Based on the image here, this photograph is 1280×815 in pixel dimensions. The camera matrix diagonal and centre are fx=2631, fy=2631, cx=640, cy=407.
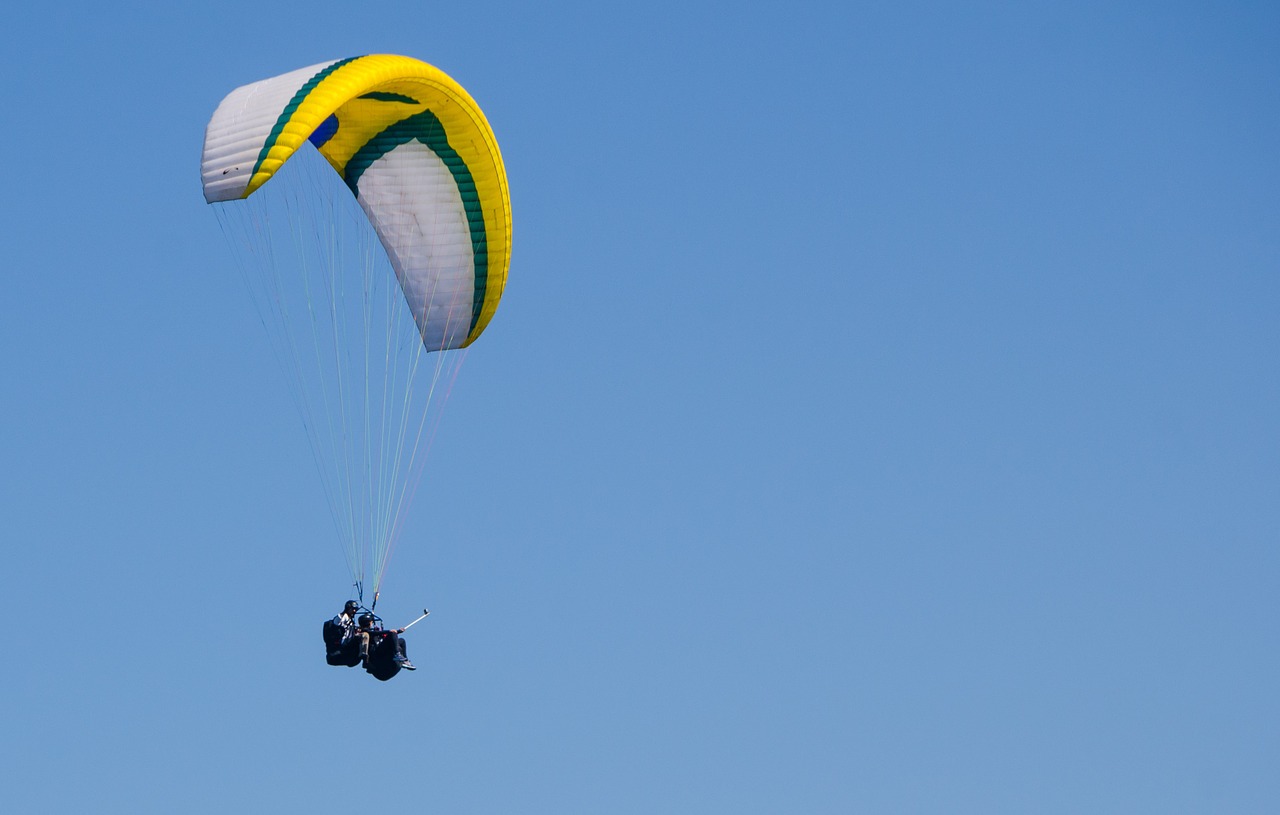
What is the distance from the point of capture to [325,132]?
30219mm

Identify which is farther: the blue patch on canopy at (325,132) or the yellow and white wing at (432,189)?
the blue patch on canopy at (325,132)

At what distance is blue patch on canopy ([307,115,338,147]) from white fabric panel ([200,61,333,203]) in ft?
7.31

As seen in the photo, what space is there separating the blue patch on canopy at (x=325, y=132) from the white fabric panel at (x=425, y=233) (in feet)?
1.97

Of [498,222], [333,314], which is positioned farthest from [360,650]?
[498,222]

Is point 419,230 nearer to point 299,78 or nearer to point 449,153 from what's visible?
point 449,153

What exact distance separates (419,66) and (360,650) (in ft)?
20.9

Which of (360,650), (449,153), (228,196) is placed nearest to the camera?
(228,196)

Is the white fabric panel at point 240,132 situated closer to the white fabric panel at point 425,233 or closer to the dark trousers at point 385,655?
the white fabric panel at point 425,233

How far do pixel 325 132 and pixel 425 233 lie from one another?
1625 mm

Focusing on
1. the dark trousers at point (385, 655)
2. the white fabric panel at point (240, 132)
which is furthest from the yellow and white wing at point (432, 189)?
the dark trousers at point (385, 655)

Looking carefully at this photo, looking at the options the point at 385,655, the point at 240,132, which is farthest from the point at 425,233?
the point at 385,655

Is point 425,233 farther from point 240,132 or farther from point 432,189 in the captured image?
point 240,132

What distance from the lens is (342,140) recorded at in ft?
99.6

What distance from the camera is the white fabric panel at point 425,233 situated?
30266mm
